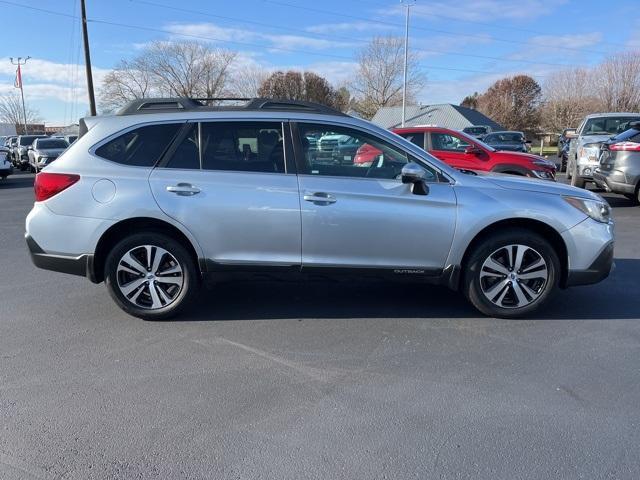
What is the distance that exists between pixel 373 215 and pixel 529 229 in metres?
1.39

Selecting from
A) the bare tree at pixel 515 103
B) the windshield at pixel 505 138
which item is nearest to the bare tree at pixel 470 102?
the bare tree at pixel 515 103

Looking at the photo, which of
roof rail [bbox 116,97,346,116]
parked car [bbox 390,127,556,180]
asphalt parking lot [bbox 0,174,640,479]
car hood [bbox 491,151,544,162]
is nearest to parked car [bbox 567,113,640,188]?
parked car [bbox 390,127,556,180]

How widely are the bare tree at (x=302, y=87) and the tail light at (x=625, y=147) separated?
61475 mm

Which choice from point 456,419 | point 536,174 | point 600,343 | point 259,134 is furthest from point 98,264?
point 536,174

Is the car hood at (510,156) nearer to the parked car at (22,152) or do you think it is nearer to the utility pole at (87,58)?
the utility pole at (87,58)

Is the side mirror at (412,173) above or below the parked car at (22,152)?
below

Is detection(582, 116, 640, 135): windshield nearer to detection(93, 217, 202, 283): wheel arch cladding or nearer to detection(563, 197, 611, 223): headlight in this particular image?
detection(563, 197, 611, 223): headlight

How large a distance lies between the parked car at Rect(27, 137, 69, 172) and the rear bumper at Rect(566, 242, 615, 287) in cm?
2207

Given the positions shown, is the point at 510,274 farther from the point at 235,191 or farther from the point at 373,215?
the point at 235,191

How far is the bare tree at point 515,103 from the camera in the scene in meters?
72.9

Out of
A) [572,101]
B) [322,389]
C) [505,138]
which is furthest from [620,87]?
[322,389]

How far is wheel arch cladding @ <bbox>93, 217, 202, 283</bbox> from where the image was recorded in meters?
4.43

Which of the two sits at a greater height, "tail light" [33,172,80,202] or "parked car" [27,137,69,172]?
"parked car" [27,137,69,172]

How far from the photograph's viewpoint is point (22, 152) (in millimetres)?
26359
